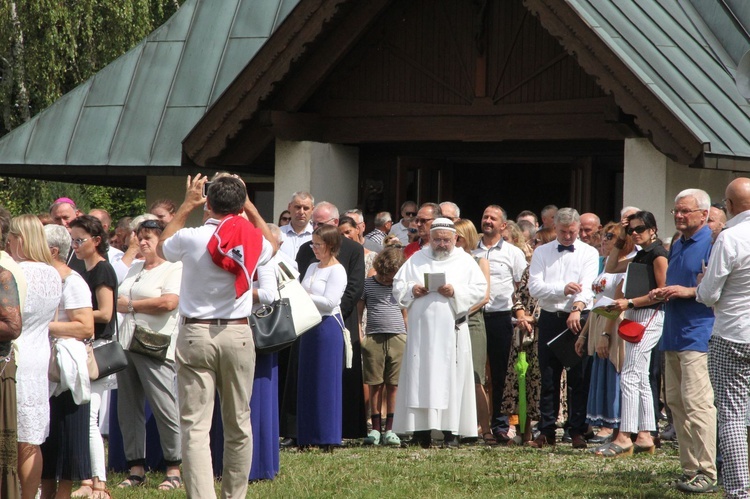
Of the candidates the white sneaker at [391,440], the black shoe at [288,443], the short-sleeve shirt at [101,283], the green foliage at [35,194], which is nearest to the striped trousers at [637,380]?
the white sneaker at [391,440]

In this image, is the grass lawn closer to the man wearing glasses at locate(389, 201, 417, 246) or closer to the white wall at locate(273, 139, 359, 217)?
the man wearing glasses at locate(389, 201, 417, 246)

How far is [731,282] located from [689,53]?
682 cm

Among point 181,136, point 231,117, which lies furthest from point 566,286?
point 181,136

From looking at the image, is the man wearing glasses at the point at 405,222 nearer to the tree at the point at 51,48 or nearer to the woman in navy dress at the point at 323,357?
the woman in navy dress at the point at 323,357

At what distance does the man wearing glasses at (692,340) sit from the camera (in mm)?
8234

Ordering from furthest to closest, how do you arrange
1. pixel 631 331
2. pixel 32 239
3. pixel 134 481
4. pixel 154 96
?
pixel 154 96, pixel 631 331, pixel 134 481, pixel 32 239

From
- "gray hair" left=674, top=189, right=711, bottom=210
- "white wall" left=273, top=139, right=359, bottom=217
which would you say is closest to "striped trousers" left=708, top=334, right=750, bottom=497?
"gray hair" left=674, top=189, right=711, bottom=210

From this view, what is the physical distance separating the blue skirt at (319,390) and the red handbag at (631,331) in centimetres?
242

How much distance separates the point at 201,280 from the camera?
7199 mm

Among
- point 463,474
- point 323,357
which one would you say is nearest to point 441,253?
point 323,357

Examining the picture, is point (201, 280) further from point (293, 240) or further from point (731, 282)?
point (293, 240)

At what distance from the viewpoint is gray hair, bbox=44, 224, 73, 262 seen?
7.54 metres

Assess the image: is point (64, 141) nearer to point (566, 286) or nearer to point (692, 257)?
point (566, 286)

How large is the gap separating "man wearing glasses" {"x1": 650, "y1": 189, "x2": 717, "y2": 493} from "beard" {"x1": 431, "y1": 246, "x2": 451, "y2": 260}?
269 centimetres
